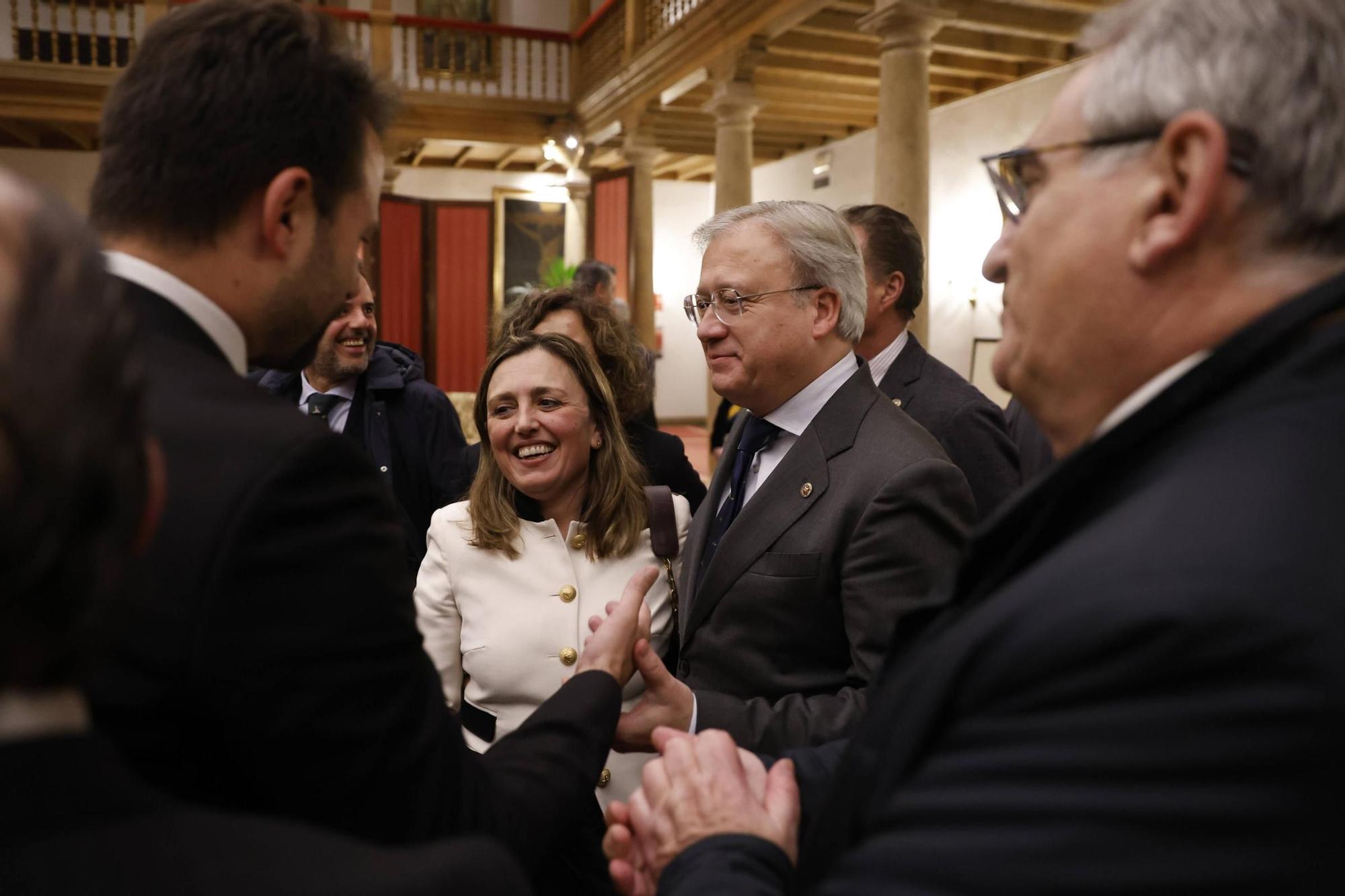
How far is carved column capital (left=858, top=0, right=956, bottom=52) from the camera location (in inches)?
278

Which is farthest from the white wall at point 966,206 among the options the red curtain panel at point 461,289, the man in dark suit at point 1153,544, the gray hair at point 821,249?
the man in dark suit at point 1153,544

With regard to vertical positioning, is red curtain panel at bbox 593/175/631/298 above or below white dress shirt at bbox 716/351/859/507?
above

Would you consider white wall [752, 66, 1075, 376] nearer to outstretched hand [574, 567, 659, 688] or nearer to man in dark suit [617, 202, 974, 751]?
man in dark suit [617, 202, 974, 751]

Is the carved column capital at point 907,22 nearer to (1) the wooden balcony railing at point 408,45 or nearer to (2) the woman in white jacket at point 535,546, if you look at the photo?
(2) the woman in white jacket at point 535,546

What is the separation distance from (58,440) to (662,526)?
1874mm

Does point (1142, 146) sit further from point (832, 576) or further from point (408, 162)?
point (408, 162)

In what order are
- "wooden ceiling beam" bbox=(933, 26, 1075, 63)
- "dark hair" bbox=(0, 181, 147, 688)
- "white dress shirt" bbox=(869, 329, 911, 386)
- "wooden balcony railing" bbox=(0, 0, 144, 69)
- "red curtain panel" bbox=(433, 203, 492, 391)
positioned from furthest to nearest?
"red curtain panel" bbox=(433, 203, 492, 391) < "wooden balcony railing" bbox=(0, 0, 144, 69) < "wooden ceiling beam" bbox=(933, 26, 1075, 63) < "white dress shirt" bbox=(869, 329, 911, 386) < "dark hair" bbox=(0, 181, 147, 688)

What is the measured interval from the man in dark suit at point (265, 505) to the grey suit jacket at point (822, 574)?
67 centimetres

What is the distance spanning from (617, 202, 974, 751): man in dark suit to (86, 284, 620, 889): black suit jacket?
720 mm

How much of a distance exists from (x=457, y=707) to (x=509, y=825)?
121cm

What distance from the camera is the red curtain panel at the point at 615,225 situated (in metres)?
12.4

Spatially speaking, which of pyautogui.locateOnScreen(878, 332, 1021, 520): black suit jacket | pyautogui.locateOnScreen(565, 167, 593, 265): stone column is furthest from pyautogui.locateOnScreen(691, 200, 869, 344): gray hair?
pyautogui.locateOnScreen(565, 167, 593, 265): stone column

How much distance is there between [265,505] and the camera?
0.85 m

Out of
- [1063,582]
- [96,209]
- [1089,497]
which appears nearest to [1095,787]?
[1063,582]
